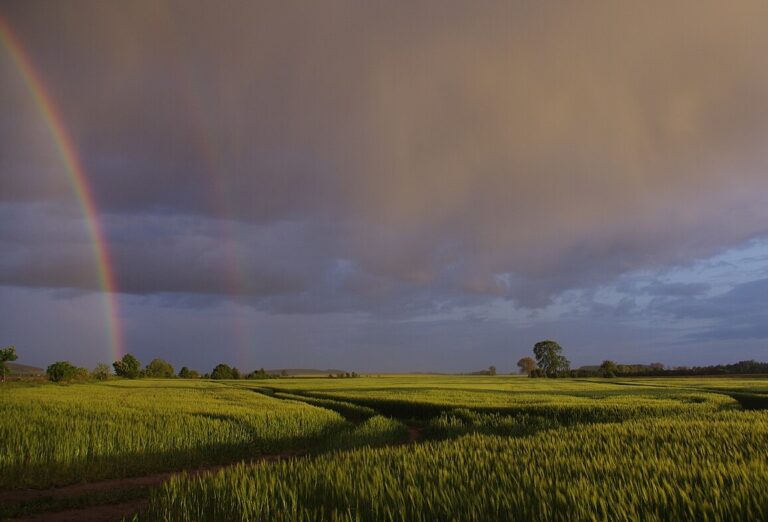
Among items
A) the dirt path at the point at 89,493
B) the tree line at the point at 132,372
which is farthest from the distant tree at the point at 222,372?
the dirt path at the point at 89,493

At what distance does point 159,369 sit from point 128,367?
19.6 metres

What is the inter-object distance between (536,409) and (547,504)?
19.0 m

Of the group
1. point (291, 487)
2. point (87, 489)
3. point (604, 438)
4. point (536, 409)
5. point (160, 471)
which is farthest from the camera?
point (536, 409)

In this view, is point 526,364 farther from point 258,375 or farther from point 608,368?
point 258,375

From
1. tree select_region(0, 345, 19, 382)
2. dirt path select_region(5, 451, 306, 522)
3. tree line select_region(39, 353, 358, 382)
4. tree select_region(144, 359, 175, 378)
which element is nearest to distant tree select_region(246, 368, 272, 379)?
tree line select_region(39, 353, 358, 382)

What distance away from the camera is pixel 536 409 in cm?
2181

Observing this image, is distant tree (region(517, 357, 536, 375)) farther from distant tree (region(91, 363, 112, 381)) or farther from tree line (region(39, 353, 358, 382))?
distant tree (region(91, 363, 112, 381))

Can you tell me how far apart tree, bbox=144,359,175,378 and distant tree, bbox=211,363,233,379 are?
23064 millimetres

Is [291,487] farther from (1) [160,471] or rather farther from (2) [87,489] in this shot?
(1) [160,471]

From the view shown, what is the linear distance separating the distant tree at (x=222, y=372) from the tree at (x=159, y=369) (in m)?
23.1

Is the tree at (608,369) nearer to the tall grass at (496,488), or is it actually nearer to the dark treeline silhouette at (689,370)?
the dark treeline silhouette at (689,370)

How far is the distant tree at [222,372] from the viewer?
11150 cm

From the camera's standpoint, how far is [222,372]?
111938 millimetres

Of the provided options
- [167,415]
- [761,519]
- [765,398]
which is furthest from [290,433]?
[765,398]
